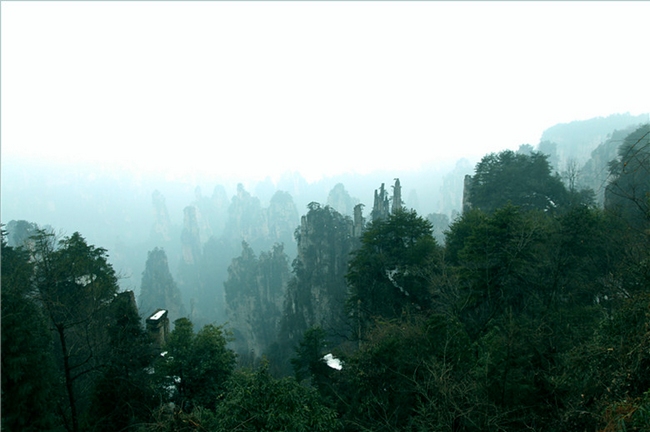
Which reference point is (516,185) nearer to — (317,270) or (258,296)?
(317,270)

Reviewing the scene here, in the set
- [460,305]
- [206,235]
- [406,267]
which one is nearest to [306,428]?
[460,305]

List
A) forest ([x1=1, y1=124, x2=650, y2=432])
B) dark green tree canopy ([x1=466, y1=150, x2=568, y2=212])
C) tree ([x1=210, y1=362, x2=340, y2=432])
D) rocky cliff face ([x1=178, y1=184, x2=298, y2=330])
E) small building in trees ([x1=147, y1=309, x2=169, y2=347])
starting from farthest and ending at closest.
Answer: rocky cliff face ([x1=178, y1=184, x2=298, y2=330]) < dark green tree canopy ([x1=466, y1=150, x2=568, y2=212]) < small building in trees ([x1=147, y1=309, x2=169, y2=347]) < forest ([x1=1, y1=124, x2=650, y2=432]) < tree ([x1=210, y1=362, x2=340, y2=432])

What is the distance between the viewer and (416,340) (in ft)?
35.7

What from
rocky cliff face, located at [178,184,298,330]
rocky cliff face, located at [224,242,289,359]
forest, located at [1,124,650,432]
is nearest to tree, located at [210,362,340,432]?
forest, located at [1,124,650,432]

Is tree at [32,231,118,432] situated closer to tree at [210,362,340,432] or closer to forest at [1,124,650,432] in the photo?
forest at [1,124,650,432]

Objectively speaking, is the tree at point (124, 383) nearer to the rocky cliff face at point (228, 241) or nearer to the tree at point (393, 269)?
the tree at point (393, 269)

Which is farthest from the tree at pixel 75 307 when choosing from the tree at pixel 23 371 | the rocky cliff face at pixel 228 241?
the rocky cliff face at pixel 228 241

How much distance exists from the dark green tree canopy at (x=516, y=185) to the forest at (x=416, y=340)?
0.37 feet

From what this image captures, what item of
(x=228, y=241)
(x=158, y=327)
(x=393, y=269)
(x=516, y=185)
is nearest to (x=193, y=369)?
(x=158, y=327)

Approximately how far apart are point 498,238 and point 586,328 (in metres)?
5.01

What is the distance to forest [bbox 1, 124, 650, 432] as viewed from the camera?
6.39 metres

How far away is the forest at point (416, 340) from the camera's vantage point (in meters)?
6.39

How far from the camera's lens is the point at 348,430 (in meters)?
9.15

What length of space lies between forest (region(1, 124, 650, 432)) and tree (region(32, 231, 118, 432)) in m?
0.11
